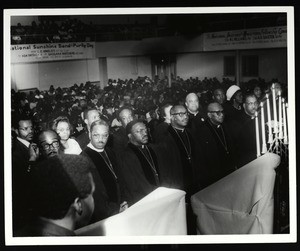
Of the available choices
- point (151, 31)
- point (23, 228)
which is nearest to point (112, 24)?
point (151, 31)

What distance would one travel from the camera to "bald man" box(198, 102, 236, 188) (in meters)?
3.55

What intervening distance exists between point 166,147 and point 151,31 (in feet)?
2.36

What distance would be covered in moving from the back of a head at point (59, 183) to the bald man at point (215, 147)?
0.72 metres

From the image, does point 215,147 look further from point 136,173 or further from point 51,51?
point 51,51

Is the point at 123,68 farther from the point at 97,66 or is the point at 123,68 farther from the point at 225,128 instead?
the point at 225,128

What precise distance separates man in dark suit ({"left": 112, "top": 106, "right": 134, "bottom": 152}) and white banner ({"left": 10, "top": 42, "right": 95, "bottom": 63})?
0.39 metres

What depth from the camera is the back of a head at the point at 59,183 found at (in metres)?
3.40

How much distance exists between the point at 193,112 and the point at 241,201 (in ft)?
2.06

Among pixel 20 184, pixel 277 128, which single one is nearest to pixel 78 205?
pixel 20 184

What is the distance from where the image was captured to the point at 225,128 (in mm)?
3559

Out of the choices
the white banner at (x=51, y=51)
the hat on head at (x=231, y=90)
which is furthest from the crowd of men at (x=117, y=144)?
the white banner at (x=51, y=51)

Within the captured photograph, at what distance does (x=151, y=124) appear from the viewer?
352cm

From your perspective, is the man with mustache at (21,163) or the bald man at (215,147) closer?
the man with mustache at (21,163)

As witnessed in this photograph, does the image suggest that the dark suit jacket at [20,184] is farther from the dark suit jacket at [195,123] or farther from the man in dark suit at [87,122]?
the dark suit jacket at [195,123]
